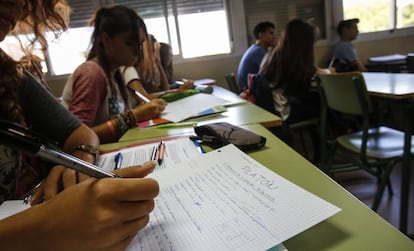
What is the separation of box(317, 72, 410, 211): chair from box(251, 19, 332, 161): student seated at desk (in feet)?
1.18

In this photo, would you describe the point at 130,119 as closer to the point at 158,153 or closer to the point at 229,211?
the point at 158,153

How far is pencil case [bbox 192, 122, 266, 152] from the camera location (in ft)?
2.47

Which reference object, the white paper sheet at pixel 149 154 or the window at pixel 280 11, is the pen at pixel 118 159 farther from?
the window at pixel 280 11

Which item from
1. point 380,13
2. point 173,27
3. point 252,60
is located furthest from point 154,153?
point 380,13

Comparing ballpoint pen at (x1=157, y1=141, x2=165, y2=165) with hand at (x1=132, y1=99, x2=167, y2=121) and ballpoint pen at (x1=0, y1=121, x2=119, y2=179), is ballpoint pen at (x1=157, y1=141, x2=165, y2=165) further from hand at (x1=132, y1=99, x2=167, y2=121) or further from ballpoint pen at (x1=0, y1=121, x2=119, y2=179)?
hand at (x1=132, y1=99, x2=167, y2=121)

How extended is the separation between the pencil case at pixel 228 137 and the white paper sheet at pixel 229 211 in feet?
0.59

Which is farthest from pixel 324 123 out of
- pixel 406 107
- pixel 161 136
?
pixel 161 136

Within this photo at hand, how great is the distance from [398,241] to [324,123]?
69.5 inches

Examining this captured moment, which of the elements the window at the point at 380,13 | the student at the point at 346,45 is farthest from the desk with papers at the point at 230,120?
the window at the point at 380,13

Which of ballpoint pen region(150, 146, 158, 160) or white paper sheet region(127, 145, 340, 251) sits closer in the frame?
white paper sheet region(127, 145, 340, 251)

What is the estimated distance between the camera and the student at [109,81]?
3.89 ft

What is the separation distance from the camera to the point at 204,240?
38cm

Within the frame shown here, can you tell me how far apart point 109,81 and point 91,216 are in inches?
47.2

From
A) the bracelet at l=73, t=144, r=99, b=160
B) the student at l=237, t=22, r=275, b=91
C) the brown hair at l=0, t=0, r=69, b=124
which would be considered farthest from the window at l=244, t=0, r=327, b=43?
the bracelet at l=73, t=144, r=99, b=160
